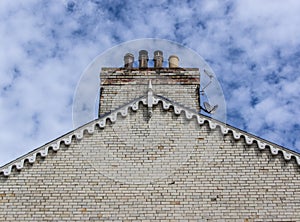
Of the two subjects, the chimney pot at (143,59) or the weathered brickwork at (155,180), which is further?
the chimney pot at (143,59)

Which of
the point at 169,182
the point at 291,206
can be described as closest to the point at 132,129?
the point at 169,182

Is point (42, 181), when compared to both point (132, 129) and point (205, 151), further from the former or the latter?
point (205, 151)

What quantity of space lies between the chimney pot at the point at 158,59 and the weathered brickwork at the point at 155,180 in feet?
19.1

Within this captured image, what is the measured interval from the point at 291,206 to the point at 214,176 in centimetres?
216

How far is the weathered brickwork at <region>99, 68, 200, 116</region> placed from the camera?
69.4ft

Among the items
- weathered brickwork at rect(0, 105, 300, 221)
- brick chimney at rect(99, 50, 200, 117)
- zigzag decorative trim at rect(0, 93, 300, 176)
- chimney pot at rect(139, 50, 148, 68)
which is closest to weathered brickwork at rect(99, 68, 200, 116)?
brick chimney at rect(99, 50, 200, 117)

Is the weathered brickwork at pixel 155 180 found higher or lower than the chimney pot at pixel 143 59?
lower

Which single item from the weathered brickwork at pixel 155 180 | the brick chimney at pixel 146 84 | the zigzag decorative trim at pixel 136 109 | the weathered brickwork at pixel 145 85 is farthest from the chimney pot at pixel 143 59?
the weathered brickwork at pixel 155 180

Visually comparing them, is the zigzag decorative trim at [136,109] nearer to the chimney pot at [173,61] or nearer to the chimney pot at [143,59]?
the chimney pot at [143,59]

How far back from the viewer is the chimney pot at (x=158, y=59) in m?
22.3

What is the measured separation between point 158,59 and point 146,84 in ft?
4.46

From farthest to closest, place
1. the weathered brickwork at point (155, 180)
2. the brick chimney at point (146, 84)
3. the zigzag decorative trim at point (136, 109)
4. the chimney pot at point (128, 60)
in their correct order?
the chimney pot at point (128, 60)
the brick chimney at point (146, 84)
the zigzag decorative trim at point (136, 109)
the weathered brickwork at point (155, 180)

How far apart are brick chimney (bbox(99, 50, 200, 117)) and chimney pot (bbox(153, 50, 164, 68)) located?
0.42 m

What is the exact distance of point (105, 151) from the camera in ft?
53.7
